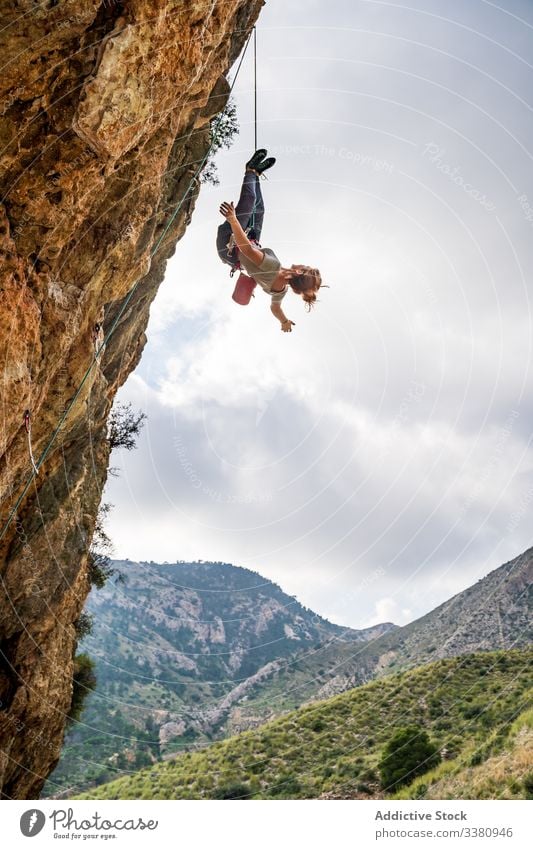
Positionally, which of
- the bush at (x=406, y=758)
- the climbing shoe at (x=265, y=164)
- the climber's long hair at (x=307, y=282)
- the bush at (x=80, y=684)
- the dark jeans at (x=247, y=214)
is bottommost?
the bush at (x=406, y=758)

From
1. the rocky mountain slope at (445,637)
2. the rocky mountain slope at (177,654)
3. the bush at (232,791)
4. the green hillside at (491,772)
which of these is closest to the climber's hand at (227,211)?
the green hillside at (491,772)

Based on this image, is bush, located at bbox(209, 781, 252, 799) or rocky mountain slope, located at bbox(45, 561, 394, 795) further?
rocky mountain slope, located at bbox(45, 561, 394, 795)

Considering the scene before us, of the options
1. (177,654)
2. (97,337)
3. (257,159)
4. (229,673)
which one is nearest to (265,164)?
(257,159)

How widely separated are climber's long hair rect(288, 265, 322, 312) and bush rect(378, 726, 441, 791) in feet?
83.6

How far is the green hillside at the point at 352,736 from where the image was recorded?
93.2 feet

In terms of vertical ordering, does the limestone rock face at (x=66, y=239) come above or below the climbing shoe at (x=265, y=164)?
below

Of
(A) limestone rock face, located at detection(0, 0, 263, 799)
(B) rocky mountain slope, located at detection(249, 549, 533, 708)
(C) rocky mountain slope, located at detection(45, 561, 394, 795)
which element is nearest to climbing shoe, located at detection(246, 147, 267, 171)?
(A) limestone rock face, located at detection(0, 0, 263, 799)

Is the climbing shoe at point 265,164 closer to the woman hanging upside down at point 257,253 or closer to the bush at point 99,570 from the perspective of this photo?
the woman hanging upside down at point 257,253

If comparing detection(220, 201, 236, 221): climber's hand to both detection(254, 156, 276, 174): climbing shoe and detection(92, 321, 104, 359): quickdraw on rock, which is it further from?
detection(92, 321, 104, 359): quickdraw on rock

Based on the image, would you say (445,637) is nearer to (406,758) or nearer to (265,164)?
(406,758)

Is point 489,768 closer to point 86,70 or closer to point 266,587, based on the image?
A: point 86,70

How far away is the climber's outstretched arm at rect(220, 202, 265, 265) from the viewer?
30.1ft

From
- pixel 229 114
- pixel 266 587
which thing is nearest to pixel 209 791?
pixel 229 114

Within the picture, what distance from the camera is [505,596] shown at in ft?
169
